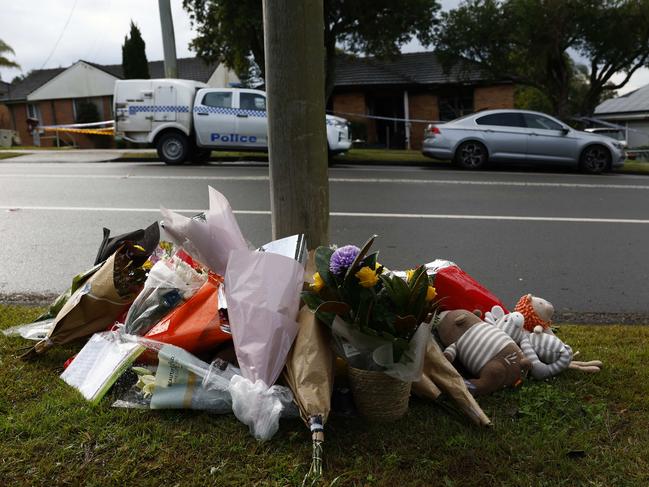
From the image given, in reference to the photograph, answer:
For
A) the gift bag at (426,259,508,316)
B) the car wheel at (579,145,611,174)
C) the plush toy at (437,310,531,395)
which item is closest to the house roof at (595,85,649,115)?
the car wheel at (579,145,611,174)

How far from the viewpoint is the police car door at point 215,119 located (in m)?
14.2

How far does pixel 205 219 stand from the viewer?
125 inches

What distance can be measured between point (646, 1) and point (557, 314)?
1893cm

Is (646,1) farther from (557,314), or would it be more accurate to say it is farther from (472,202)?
(557,314)

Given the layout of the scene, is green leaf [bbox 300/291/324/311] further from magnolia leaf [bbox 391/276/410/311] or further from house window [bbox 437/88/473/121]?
house window [bbox 437/88/473/121]

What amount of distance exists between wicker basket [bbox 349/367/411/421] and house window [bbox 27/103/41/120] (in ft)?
131

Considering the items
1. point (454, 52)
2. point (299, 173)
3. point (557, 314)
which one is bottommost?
point (557, 314)

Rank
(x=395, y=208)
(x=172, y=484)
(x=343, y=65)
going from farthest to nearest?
(x=343, y=65) < (x=395, y=208) < (x=172, y=484)

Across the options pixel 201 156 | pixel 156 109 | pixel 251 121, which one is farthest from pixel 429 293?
pixel 201 156

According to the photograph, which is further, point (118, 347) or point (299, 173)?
point (299, 173)

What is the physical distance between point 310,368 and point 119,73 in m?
38.5

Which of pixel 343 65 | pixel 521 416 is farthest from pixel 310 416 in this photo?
pixel 343 65

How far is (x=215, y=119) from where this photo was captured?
1422cm

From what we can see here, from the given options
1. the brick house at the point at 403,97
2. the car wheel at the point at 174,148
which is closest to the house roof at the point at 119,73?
the brick house at the point at 403,97
